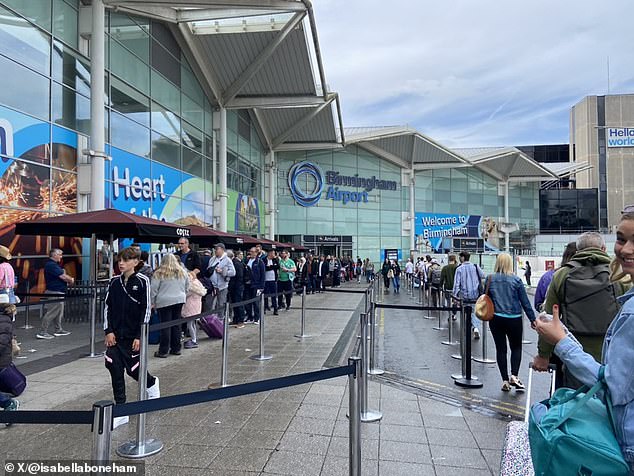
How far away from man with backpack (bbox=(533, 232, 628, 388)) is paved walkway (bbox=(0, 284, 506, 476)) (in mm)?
1281

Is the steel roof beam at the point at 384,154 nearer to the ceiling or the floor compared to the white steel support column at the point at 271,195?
nearer to the ceiling

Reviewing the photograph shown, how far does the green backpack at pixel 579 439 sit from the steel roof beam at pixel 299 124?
89.4 feet

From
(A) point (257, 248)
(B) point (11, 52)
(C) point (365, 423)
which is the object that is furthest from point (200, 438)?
(B) point (11, 52)

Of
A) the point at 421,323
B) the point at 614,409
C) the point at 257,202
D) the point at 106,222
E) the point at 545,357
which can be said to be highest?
the point at 257,202

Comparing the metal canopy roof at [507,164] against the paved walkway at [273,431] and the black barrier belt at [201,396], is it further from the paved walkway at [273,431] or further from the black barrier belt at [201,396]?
the black barrier belt at [201,396]

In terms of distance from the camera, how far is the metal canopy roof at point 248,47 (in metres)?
17.5

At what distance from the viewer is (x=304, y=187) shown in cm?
4131

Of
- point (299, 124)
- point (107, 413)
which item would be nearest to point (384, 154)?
point (299, 124)

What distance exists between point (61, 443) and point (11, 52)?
11.5 m

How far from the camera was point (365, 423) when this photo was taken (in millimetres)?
5023

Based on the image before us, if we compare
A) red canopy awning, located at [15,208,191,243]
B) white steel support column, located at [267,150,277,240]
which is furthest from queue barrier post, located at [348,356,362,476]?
white steel support column, located at [267,150,277,240]

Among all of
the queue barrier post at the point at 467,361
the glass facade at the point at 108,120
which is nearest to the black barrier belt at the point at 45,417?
the queue barrier post at the point at 467,361

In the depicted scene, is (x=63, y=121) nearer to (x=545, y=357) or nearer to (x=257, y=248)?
(x=257, y=248)

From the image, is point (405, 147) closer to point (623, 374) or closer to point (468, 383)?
point (468, 383)
